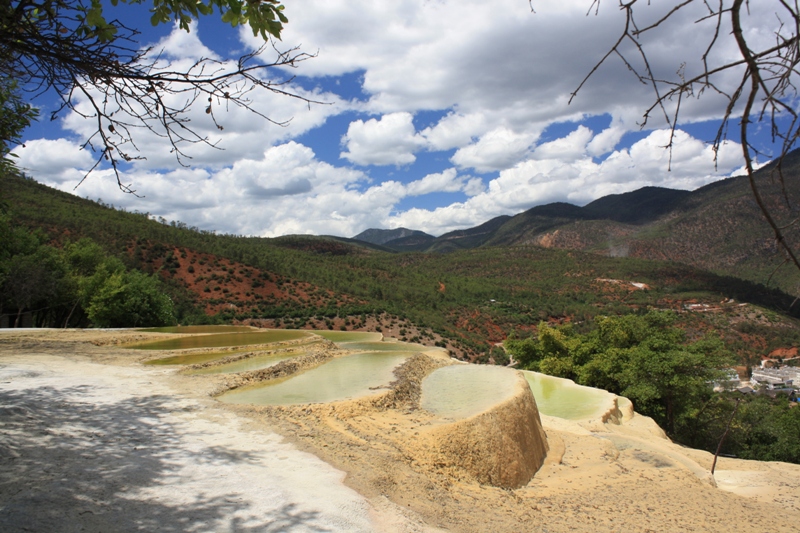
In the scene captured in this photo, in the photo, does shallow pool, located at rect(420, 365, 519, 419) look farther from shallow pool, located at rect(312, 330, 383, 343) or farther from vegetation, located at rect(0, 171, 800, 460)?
shallow pool, located at rect(312, 330, 383, 343)

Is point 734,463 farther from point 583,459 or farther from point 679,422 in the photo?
point 679,422

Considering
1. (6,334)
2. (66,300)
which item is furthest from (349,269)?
(6,334)

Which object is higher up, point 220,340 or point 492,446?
point 220,340

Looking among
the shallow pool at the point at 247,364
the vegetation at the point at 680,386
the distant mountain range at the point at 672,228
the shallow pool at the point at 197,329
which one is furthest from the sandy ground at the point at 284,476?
the distant mountain range at the point at 672,228

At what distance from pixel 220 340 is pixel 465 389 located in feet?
40.6

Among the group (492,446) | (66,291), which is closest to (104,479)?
(492,446)

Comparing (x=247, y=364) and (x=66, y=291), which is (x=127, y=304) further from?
(x=247, y=364)

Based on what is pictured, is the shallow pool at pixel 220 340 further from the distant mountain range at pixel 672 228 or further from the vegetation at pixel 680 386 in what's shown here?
the distant mountain range at pixel 672 228

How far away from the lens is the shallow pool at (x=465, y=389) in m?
7.95

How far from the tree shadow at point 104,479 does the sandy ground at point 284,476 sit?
0.02 m

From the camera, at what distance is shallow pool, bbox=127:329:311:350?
16.4 m

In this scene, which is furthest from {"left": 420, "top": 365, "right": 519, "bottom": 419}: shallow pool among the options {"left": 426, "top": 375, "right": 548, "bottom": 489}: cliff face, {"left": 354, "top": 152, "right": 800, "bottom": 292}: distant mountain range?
{"left": 354, "top": 152, "right": 800, "bottom": 292}: distant mountain range

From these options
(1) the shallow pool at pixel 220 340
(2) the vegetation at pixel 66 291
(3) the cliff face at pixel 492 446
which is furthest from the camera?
(2) the vegetation at pixel 66 291

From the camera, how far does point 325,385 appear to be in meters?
10.1
